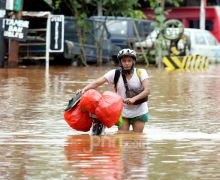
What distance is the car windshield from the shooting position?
34.3 m

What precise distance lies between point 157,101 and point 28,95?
252 cm

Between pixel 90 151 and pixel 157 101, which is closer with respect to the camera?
pixel 90 151

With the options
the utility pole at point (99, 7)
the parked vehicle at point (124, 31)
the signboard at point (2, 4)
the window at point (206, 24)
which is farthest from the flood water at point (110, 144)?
the window at point (206, 24)

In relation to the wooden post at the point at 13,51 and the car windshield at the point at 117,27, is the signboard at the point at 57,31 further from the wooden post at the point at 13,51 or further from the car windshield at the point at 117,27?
the car windshield at the point at 117,27

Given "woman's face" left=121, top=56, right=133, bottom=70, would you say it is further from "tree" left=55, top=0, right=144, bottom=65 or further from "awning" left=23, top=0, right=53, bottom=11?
"awning" left=23, top=0, right=53, bottom=11

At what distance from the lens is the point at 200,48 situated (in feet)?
117

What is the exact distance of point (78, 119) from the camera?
10062 mm

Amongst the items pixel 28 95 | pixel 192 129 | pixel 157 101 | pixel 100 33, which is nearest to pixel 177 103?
pixel 157 101

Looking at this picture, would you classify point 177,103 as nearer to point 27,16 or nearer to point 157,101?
point 157,101

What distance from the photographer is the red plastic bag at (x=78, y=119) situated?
10062mm

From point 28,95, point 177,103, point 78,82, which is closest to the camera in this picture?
point 177,103

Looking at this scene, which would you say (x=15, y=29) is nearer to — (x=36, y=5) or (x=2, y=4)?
(x=2, y=4)

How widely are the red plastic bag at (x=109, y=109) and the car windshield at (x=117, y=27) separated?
2449 centimetres

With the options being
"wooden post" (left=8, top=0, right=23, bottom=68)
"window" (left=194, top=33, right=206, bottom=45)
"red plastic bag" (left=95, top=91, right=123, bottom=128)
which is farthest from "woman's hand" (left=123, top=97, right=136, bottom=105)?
"window" (left=194, top=33, right=206, bottom=45)
